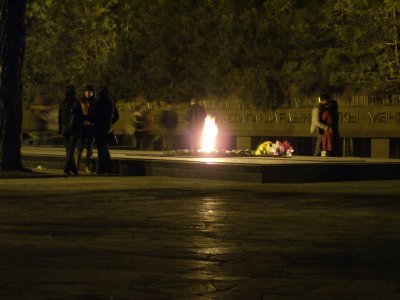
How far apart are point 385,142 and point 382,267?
24.3m

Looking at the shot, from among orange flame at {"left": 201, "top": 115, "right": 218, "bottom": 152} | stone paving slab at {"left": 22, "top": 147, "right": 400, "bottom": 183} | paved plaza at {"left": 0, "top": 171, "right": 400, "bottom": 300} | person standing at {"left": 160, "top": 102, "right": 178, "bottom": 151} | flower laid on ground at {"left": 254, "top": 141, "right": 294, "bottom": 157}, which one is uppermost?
person standing at {"left": 160, "top": 102, "right": 178, "bottom": 151}

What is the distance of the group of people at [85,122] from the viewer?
24609 mm

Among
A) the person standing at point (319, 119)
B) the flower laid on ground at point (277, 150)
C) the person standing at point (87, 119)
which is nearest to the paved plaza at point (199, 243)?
the person standing at point (87, 119)

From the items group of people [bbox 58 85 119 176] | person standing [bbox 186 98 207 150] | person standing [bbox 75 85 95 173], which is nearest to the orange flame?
person standing [bbox 186 98 207 150]

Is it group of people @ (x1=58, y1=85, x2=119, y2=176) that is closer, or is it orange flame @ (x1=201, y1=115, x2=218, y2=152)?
group of people @ (x1=58, y1=85, x2=119, y2=176)

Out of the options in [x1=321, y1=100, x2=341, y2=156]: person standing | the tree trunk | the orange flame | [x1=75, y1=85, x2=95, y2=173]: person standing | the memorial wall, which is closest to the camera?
the tree trunk

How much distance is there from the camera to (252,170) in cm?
2248

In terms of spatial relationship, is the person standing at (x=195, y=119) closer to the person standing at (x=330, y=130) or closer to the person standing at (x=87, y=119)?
the person standing at (x=330, y=130)

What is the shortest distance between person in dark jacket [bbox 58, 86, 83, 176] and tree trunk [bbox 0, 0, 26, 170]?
90 cm

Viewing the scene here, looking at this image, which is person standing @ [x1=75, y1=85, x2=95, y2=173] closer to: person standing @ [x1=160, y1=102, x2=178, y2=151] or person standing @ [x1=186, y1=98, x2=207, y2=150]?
person standing @ [x1=186, y1=98, x2=207, y2=150]

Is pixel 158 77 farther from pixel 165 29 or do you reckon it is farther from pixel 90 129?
pixel 90 129

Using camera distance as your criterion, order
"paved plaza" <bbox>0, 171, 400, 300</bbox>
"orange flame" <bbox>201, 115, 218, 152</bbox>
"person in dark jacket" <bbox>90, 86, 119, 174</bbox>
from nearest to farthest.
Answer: "paved plaza" <bbox>0, 171, 400, 300</bbox>
"person in dark jacket" <bbox>90, 86, 119, 174</bbox>
"orange flame" <bbox>201, 115, 218, 152</bbox>

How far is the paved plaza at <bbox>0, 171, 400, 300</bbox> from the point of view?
9.52 metres

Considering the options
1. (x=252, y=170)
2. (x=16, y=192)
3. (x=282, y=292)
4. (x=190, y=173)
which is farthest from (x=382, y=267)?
(x=190, y=173)
